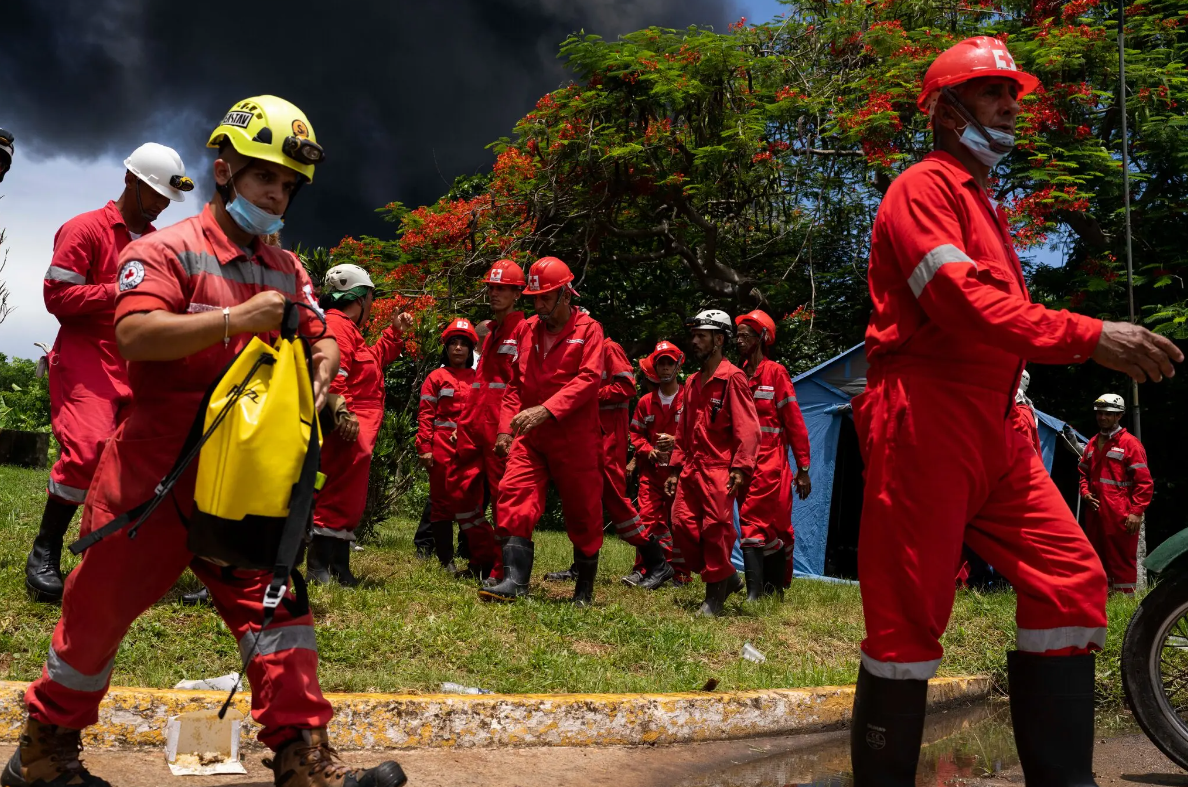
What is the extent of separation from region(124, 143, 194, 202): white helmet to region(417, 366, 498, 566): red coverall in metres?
3.82

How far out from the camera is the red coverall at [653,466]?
11.5m

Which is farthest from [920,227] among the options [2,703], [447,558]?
[447,558]

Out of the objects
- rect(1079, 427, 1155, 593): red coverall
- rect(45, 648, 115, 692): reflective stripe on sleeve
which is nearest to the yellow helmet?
rect(45, 648, 115, 692): reflective stripe on sleeve

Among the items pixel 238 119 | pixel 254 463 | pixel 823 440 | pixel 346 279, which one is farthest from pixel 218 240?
pixel 823 440

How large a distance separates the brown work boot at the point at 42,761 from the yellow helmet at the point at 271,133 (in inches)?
67.2

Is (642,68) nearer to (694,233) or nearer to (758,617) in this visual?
(694,233)

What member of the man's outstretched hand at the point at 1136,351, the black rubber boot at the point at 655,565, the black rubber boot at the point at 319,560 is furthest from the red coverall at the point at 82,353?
the black rubber boot at the point at 655,565

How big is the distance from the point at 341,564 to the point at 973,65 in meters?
5.53

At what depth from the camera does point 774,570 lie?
952cm

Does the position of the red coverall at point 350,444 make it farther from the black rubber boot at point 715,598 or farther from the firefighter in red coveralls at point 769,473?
the firefighter in red coveralls at point 769,473

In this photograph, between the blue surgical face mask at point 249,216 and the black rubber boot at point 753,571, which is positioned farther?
the black rubber boot at point 753,571

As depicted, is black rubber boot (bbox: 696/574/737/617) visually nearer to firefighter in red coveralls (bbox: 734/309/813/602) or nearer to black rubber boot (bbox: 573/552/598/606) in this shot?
black rubber boot (bbox: 573/552/598/606)

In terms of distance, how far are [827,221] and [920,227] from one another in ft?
48.5

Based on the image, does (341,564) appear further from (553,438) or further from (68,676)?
(68,676)
